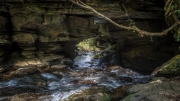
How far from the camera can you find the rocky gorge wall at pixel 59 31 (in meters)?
10.8

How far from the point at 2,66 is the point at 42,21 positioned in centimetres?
361

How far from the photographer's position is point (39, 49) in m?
11.9

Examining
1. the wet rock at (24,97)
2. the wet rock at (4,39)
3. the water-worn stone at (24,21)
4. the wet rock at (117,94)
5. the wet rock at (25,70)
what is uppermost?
the water-worn stone at (24,21)

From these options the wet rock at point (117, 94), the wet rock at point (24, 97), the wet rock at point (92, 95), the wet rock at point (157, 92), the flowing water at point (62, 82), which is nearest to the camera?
the wet rock at point (157, 92)

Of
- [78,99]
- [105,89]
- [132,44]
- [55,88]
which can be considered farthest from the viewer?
[132,44]

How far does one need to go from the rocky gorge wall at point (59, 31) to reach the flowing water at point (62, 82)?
6.28ft

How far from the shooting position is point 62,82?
8984mm

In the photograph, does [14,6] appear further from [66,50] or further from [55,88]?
[55,88]

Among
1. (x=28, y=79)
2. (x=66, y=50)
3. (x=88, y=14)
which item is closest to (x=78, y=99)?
(x=28, y=79)

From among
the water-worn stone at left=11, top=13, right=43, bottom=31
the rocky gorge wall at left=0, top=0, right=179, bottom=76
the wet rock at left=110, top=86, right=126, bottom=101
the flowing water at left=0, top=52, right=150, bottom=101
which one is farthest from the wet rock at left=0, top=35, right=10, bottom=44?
the wet rock at left=110, top=86, right=126, bottom=101

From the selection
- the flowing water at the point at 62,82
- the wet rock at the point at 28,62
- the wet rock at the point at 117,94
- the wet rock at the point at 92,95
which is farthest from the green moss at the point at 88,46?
the wet rock at the point at 92,95

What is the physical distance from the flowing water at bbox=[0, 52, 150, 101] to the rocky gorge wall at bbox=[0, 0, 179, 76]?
191 cm

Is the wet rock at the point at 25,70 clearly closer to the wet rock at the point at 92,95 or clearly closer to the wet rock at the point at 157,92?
the wet rock at the point at 92,95

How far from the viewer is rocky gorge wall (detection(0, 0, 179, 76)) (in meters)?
10.8
